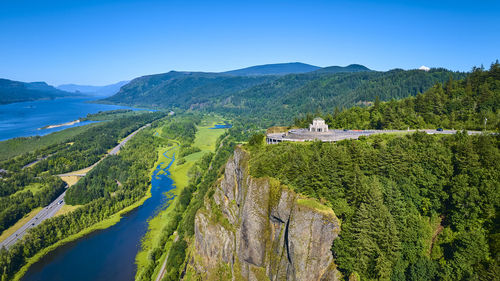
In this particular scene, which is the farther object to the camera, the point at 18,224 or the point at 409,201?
the point at 18,224

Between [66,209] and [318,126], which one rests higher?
[318,126]

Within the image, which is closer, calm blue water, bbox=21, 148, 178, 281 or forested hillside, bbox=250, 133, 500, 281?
forested hillside, bbox=250, 133, 500, 281

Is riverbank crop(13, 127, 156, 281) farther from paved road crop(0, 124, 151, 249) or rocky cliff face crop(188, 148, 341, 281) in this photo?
rocky cliff face crop(188, 148, 341, 281)

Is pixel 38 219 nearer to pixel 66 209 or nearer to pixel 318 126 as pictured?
pixel 66 209

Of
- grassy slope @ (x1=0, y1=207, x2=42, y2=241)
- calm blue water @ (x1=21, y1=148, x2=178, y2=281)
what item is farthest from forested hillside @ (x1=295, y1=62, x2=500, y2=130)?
grassy slope @ (x1=0, y1=207, x2=42, y2=241)

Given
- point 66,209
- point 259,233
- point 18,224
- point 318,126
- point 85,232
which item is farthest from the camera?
point 66,209

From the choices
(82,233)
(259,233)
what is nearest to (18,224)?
(82,233)
